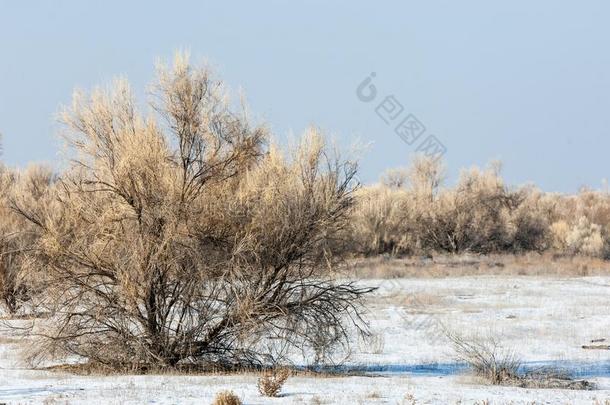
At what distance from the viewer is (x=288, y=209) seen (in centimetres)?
1694

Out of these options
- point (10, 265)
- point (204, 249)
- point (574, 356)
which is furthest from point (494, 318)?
point (10, 265)

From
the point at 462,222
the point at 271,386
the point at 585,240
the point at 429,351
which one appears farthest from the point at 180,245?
the point at 585,240

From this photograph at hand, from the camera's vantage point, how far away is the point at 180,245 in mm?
16484

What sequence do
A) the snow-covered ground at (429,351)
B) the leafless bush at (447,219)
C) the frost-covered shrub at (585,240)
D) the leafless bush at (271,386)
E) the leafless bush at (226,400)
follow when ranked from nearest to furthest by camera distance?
1. the leafless bush at (226,400)
2. the leafless bush at (271,386)
3. the snow-covered ground at (429,351)
4. the leafless bush at (447,219)
5. the frost-covered shrub at (585,240)

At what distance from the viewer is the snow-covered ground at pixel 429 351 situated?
488 inches

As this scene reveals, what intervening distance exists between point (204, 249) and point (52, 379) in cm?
365

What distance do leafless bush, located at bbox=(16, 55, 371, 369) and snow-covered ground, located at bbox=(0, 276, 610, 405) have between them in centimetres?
155

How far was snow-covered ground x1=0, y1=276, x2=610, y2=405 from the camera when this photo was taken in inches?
488

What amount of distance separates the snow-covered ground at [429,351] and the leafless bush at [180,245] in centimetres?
155

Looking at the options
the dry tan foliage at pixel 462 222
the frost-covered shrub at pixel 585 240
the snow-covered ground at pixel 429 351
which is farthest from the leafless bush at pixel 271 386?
the frost-covered shrub at pixel 585 240

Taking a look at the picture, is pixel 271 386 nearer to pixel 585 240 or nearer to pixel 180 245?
pixel 180 245

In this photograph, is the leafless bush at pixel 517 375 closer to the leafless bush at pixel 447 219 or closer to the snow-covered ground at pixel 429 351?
the snow-covered ground at pixel 429 351

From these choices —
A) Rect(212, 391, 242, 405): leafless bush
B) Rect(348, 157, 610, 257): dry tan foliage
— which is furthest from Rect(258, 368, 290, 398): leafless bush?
Rect(348, 157, 610, 257): dry tan foliage

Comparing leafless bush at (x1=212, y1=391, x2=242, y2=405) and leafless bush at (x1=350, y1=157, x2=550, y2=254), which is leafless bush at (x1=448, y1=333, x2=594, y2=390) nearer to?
leafless bush at (x1=212, y1=391, x2=242, y2=405)
